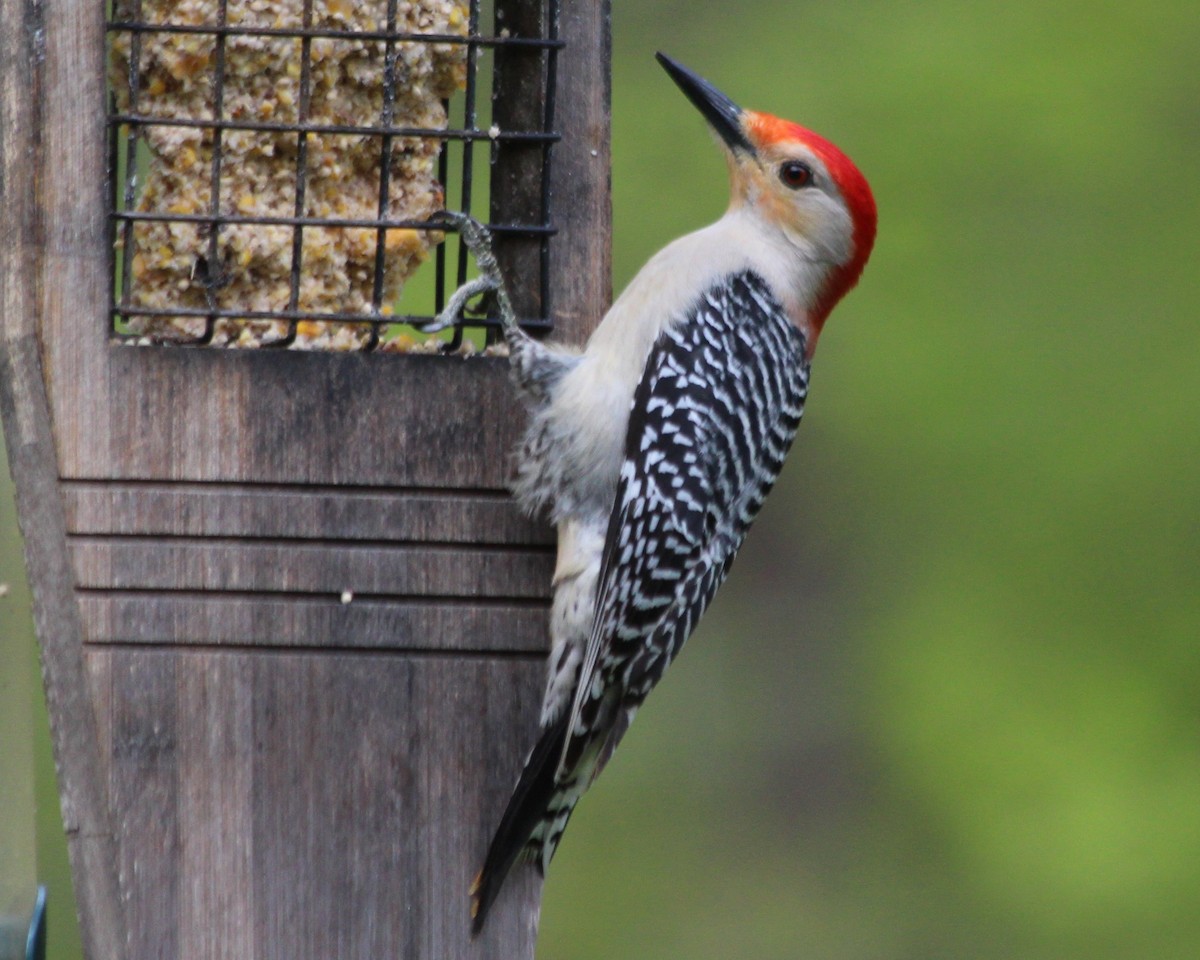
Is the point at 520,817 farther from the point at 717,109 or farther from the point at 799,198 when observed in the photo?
the point at 717,109

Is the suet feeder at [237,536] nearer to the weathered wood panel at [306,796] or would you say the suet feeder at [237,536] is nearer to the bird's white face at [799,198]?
the weathered wood panel at [306,796]

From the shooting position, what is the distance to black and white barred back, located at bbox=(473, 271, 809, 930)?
10.2ft

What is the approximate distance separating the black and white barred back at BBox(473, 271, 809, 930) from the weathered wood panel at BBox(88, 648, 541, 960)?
9 cm

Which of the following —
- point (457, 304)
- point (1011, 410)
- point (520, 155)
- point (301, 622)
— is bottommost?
point (1011, 410)

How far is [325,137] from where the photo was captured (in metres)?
3.40

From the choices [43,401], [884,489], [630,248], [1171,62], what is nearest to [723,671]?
[884,489]

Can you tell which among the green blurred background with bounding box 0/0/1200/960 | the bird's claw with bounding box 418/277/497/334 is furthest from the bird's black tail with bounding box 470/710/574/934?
the green blurred background with bounding box 0/0/1200/960

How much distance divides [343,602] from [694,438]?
2.52ft

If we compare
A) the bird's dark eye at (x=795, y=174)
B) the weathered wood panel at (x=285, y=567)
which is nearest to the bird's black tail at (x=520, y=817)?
the weathered wood panel at (x=285, y=567)

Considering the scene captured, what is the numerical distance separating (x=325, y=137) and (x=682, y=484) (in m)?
0.96

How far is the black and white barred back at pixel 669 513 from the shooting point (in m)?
3.12

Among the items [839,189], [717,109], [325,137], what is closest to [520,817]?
[325,137]

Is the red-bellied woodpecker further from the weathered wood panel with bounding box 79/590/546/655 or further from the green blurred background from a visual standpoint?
the green blurred background

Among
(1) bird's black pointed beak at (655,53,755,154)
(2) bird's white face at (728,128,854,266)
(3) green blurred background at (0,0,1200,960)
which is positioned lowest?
(3) green blurred background at (0,0,1200,960)
